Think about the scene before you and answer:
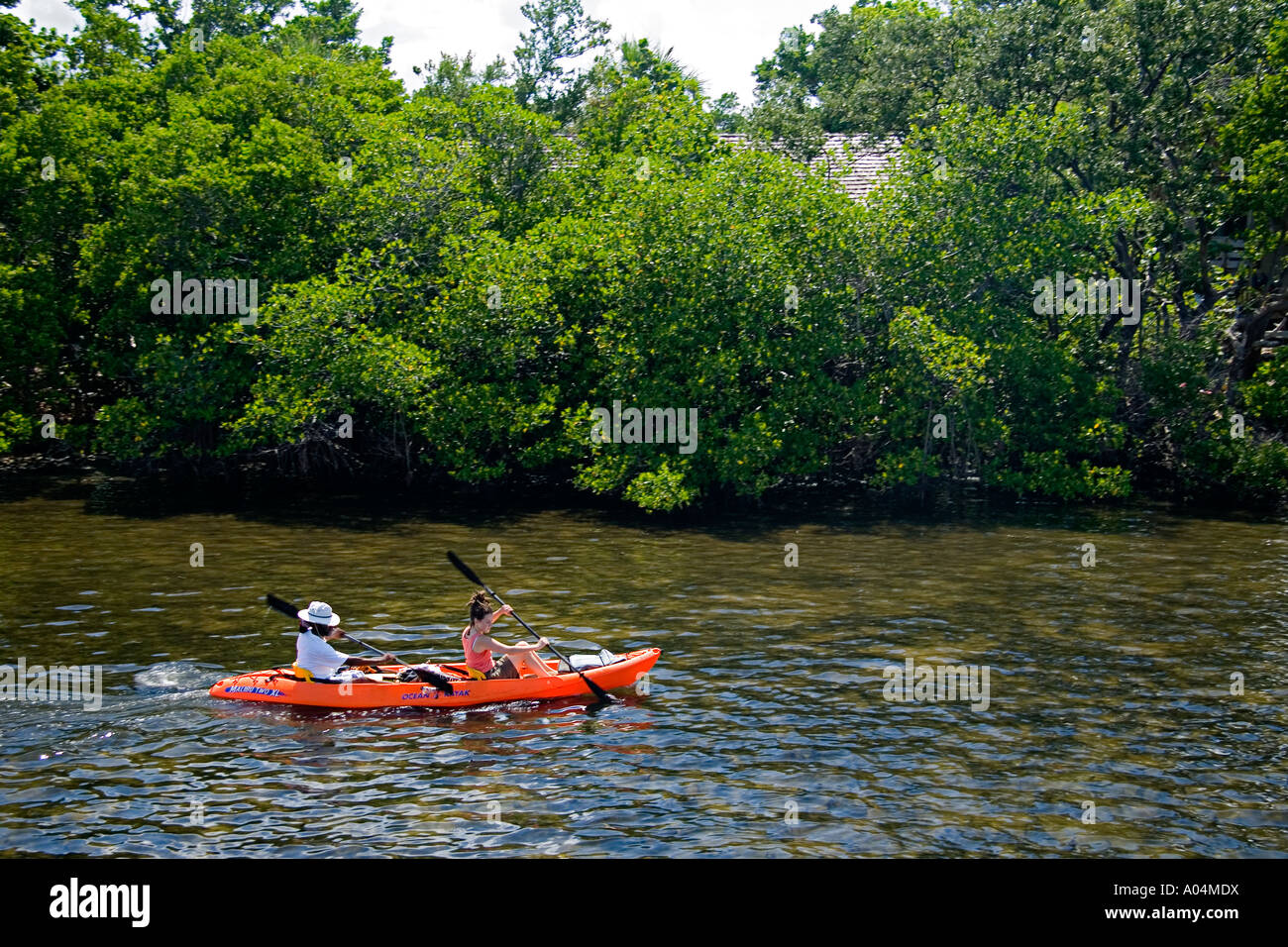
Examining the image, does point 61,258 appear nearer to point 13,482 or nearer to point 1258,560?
Result: point 13,482

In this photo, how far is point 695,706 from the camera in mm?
14711

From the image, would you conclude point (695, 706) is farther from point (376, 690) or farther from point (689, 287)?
point (689, 287)

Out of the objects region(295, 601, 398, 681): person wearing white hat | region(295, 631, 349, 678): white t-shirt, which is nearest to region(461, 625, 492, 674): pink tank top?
region(295, 601, 398, 681): person wearing white hat

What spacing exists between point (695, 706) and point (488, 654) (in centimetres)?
263

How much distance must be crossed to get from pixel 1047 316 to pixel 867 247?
492 centimetres

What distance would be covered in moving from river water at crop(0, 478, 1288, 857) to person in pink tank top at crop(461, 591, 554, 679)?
607 mm

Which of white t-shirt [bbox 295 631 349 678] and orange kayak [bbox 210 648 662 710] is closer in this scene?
orange kayak [bbox 210 648 662 710]

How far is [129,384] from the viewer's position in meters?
31.8

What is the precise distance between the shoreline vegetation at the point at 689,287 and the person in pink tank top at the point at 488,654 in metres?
11.2

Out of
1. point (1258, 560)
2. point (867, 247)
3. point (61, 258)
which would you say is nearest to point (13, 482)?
point (61, 258)

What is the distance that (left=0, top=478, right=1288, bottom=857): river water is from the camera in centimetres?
1120

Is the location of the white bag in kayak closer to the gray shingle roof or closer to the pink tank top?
the pink tank top

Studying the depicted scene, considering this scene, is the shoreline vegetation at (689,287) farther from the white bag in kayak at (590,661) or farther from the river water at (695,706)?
the white bag in kayak at (590,661)

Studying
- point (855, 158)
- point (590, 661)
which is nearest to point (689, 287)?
point (855, 158)
